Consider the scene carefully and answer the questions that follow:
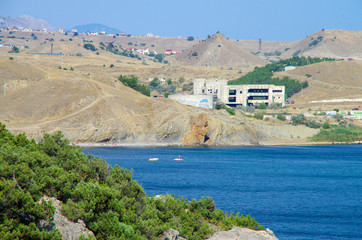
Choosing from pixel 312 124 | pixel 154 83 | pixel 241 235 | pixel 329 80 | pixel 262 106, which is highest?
pixel 329 80

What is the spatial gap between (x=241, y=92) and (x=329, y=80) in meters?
42.4

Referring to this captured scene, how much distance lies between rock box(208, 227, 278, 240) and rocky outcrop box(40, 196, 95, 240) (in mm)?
7767

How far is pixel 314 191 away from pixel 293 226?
693 inches

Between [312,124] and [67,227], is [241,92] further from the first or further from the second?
[67,227]

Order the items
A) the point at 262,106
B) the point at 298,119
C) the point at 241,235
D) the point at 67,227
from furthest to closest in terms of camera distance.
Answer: the point at 262,106
the point at 298,119
the point at 241,235
the point at 67,227

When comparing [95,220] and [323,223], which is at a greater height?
[95,220]

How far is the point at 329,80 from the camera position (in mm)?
179000

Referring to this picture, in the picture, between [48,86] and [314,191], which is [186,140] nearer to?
[48,86]

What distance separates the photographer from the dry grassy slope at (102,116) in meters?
97.9

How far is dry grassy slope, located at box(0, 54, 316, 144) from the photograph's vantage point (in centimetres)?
9788

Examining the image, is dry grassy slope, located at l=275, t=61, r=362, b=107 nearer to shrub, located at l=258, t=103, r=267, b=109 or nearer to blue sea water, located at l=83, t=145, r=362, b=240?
shrub, located at l=258, t=103, r=267, b=109

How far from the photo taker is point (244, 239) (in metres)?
A: 27.0

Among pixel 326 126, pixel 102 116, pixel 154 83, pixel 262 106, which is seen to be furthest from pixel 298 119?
pixel 154 83

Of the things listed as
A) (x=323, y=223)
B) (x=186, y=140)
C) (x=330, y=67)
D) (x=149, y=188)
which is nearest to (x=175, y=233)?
(x=323, y=223)
